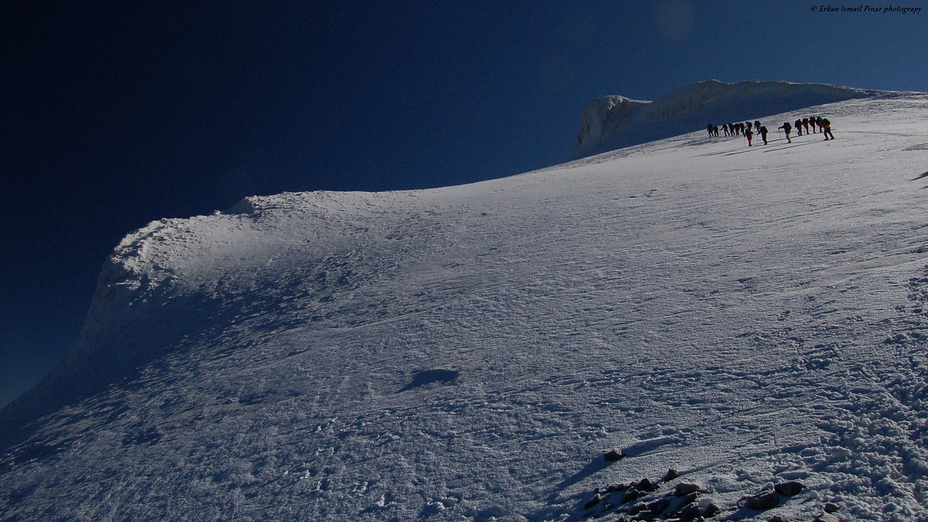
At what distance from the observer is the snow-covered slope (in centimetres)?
345

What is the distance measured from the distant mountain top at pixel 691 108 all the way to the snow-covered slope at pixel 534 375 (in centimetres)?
3669

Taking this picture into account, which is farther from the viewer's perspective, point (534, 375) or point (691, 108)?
point (691, 108)

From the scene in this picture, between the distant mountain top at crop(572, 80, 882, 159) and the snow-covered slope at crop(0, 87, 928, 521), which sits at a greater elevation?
the distant mountain top at crop(572, 80, 882, 159)

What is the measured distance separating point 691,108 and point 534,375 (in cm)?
6263

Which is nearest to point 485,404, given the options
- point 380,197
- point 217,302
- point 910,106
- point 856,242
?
point 856,242

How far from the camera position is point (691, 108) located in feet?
195

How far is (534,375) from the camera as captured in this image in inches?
200

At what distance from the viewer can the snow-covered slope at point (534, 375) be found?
345cm

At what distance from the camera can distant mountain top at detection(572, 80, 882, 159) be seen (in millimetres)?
42906

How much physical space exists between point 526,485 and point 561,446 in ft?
1.47

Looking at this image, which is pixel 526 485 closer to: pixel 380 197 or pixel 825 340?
pixel 825 340

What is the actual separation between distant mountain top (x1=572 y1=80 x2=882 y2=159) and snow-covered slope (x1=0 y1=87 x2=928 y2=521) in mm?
36693

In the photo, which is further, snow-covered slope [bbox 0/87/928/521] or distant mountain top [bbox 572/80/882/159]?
distant mountain top [bbox 572/80/882/159]

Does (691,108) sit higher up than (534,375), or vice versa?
(691,108)
